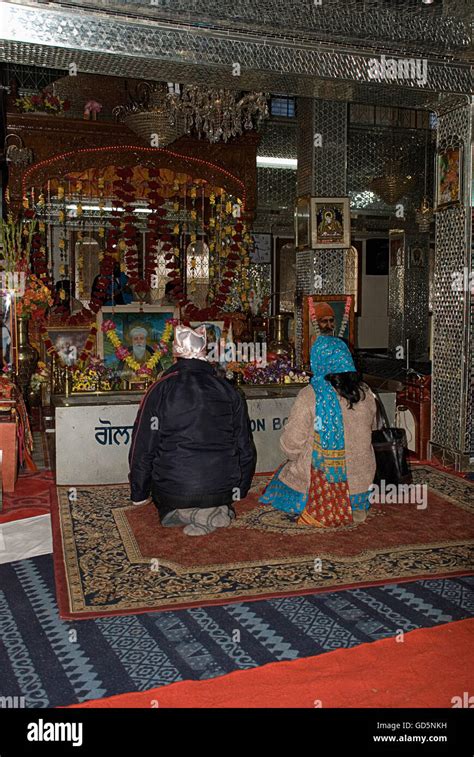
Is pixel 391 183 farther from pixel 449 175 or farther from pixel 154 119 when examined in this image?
pixel 449 175

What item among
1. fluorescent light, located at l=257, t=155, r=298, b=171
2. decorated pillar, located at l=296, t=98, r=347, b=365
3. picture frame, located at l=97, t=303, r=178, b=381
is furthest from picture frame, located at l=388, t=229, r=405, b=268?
picture frame, located at l=97, t=303, r=178, b=381

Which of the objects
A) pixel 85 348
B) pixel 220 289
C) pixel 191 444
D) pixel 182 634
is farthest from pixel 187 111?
pixel 182 634

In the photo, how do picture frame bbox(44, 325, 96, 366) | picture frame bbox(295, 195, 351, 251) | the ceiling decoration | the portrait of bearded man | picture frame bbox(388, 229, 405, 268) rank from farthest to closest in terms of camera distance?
picture frame bbox(388, 229, 405, 268)
picture frame bbox(44, 325, 96, 366)
picture frame bbox(295, 195, 351, 251)
the portrait of bearded man
the ceiling decoration

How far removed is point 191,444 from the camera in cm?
437

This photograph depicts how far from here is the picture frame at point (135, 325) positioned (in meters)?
8.30

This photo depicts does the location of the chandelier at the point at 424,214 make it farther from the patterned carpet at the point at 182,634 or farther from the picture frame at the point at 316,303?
the patterned carpet at the point at 182,634

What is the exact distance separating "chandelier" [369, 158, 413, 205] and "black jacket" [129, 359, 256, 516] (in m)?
8.87

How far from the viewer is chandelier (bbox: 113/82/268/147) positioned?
7496 millimetres

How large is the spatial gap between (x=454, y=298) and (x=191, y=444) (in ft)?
10.7

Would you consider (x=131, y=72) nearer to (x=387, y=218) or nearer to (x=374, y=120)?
(x=374, y=120)

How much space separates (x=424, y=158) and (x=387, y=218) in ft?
4.69

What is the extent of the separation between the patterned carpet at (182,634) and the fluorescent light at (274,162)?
9.88 m

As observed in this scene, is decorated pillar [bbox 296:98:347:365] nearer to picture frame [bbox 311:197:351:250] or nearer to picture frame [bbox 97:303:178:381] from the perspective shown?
picture frame [bbox 311:197:351:250]
